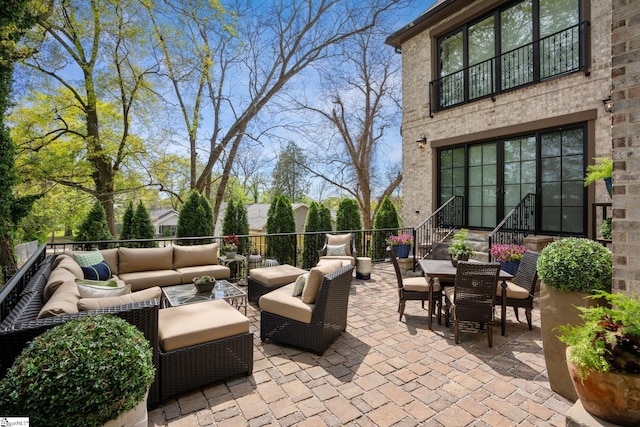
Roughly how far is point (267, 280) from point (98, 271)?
247cm

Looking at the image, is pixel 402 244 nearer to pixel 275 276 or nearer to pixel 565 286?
pixel 275 276

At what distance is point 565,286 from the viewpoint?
2.30m

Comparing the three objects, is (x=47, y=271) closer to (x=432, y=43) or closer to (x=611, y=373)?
(x=611, y=373)

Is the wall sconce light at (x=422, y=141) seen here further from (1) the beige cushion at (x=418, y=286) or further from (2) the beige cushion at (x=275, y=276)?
(2) the beige cushion at (x=275, y=276)

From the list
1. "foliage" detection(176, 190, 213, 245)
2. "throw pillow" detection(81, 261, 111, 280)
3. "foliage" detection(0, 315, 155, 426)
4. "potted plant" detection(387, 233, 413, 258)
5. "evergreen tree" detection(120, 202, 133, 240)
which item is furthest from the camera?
"evergreen tree" detection(120, 202, 133, 240)

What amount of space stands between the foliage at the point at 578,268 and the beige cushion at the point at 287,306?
6.96 feet

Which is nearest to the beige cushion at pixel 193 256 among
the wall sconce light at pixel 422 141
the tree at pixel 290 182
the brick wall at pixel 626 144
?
the brick wall at pixel 626 144

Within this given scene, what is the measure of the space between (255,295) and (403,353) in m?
2.41

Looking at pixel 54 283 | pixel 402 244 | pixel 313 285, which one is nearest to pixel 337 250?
pixel 402 244

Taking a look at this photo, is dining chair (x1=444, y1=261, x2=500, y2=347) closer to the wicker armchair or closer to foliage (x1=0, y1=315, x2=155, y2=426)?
the wicker armchair

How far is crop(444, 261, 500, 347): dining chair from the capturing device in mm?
3252

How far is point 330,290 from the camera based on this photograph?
3.13 metres

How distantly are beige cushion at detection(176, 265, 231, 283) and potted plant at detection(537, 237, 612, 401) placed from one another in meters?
4.63

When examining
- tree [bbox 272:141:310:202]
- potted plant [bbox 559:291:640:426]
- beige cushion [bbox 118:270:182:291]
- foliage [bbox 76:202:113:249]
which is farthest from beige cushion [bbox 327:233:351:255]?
tree [bbox 272:141:310:202]
